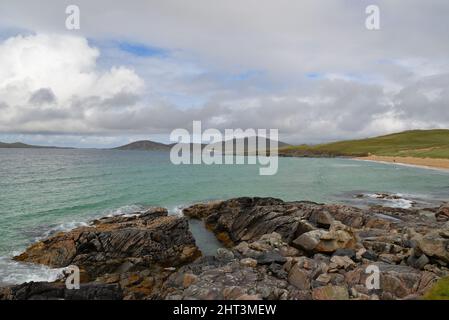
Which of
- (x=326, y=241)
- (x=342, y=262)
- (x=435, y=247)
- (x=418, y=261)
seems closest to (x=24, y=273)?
(x=326, y=241)

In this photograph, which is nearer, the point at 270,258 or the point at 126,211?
the point at 270,258

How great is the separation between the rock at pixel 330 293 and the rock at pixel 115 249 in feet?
41.6

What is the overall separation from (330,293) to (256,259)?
5.35 meters

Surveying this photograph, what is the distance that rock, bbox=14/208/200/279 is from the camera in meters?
22.8

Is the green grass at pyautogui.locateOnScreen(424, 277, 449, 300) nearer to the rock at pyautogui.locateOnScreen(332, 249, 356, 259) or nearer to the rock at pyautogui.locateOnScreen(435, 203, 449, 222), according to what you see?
the rock at pyautogui.locateOnScreen(332, 249, 356, 259)

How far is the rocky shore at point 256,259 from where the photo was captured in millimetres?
15203

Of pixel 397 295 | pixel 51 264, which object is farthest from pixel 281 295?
pixel 51 264

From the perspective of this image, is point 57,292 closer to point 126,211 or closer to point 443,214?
point 126,211

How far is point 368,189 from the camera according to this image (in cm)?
6462

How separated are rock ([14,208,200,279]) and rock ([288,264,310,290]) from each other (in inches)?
424

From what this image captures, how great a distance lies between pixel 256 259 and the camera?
62.3 ft

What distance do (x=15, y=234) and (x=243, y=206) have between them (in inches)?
979
